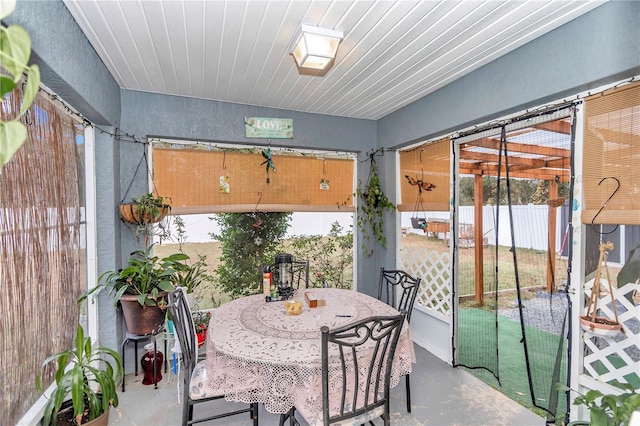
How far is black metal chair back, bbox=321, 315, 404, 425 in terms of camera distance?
1.48m

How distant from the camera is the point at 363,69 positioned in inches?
95.1

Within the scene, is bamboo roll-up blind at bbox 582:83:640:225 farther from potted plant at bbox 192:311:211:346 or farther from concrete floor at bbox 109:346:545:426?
potted plant at bbox 192:311:211:346

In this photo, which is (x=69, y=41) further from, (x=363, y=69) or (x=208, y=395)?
(x=208, y=395)

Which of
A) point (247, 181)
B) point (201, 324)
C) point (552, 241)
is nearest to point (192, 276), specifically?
Result: point (201, 324)

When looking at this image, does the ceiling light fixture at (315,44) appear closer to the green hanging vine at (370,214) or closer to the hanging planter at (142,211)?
the hanging planter at (142,211)

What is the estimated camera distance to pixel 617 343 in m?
1.78

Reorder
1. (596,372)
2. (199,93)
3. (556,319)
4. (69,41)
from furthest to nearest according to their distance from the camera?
(199,93), (556,319), (596,372), (69,41)

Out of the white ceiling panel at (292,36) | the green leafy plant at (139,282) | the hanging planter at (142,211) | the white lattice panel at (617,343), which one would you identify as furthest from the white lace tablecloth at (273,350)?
the white ceiling panel at (292,36)

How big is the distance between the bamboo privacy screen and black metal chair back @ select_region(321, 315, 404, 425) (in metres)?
1.53

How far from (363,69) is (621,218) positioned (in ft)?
6.39

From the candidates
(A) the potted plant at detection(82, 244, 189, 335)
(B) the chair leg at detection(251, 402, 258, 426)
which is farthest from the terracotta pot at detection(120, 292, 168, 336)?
(B) the chair leg at detection(251, 402, 258, 426)

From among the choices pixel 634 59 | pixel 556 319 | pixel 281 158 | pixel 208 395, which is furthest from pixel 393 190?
pixel 208 395

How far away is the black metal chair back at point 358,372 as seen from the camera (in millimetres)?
1480

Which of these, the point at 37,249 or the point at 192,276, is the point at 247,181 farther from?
the point at 37,249
